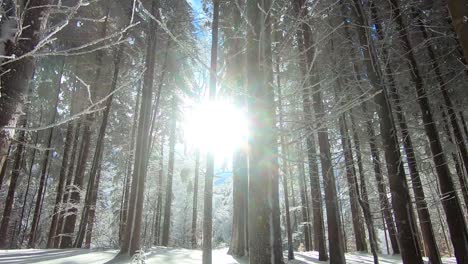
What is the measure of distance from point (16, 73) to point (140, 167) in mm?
6456

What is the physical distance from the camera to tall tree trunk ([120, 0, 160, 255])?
7.84 m

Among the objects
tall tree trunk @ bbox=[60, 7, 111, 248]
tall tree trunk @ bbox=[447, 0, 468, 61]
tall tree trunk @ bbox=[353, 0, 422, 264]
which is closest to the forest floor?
tall tree trunk @ bbox=[60, 7, 111, 248]

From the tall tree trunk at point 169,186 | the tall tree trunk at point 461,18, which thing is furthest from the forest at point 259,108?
the tall tree trunk at point 169,186

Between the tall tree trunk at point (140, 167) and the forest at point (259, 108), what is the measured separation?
43 millimetres

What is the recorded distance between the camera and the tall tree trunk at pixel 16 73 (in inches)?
83.2

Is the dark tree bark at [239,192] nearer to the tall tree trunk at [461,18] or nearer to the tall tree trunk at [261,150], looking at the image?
the tall tree trunk at [261,150]

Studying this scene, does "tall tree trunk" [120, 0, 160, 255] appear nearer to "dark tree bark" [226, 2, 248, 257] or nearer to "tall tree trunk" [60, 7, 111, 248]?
"dark tree bark" [226, 2, 248, 257]

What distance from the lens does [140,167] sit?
8.47 metres

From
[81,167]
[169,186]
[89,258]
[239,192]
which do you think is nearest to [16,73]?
[89,258]

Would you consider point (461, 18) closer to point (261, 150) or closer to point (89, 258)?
point (261, 150)

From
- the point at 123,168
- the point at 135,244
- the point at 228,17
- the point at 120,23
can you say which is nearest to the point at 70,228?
the point at 123,168

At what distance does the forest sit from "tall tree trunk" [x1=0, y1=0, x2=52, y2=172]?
13 mm

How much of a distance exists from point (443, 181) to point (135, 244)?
28.3 ft

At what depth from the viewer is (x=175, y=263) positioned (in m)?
7.30
